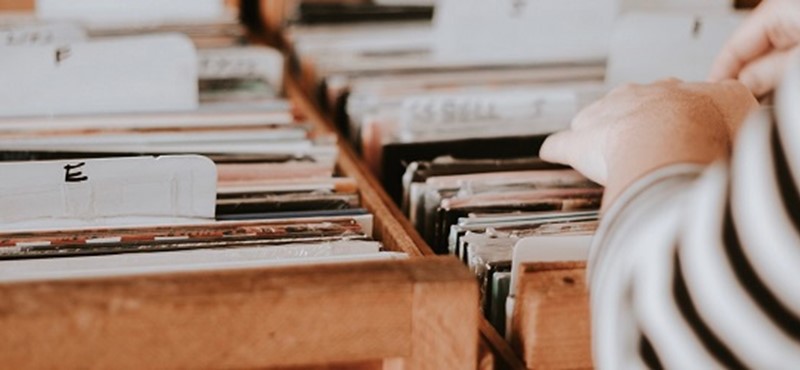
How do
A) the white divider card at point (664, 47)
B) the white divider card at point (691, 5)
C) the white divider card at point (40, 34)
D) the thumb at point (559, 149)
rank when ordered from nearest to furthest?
the thumb at point (559, 149)
the white divider card at point (40, 34)
the white divider card at point (664, 47)
the white divider card at point (691, 5)

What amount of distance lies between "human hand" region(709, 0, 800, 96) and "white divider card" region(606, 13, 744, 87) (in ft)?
0.66

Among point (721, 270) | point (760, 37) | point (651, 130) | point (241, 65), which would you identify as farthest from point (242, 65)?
point (721, 270)

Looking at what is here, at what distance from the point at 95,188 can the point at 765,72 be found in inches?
22.9

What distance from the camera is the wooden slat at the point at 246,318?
0.61m

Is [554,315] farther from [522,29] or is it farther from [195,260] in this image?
[522,29]

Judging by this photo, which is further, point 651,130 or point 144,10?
point 144,10

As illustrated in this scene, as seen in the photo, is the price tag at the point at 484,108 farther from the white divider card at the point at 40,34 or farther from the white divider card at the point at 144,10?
the white divider card at the point at 144,10

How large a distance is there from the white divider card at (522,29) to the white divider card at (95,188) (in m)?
0.57

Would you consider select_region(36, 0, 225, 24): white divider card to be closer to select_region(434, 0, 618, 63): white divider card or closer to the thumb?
select_region(434, 0, 618, 63): white divider card

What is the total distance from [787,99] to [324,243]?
386 mm

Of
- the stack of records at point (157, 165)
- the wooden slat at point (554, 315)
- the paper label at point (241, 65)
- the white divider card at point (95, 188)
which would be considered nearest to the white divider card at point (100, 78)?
the stack of records at point (157, 165)

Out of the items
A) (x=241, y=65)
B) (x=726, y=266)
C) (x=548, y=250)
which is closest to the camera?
(x=726, y=266)

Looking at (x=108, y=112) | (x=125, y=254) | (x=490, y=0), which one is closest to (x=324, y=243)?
(x=125, y=254)

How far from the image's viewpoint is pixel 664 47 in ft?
4.00
